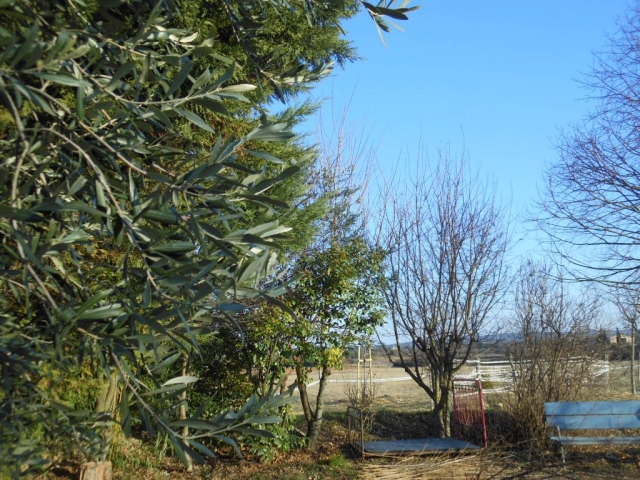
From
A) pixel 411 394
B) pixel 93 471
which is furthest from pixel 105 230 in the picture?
pixel 411 394

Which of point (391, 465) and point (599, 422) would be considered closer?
point (391, 465)

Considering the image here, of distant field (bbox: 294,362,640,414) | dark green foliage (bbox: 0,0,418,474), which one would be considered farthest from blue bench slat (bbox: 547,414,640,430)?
dark green foliage (bbox: 0,0,418,474)

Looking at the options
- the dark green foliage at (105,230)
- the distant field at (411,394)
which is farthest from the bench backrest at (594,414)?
the dark green foliage at (105,230)

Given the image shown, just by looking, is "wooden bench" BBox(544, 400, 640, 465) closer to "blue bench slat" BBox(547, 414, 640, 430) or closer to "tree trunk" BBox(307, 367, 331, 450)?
"blue bench slat" BBox(547, 414, 640, 430)

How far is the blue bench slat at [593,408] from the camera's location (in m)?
10.1

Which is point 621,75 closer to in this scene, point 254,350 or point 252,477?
point 254,350

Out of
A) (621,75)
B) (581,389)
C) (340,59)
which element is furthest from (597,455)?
(340,59)

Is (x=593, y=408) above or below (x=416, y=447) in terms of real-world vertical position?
above

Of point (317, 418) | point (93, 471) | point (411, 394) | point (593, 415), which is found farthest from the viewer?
point (411, 394)

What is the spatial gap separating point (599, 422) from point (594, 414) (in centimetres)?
15

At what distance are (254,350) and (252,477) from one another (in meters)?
2.05

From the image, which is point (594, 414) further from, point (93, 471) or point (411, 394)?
point (411, 394)

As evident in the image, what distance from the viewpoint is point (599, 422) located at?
1003 centimetres

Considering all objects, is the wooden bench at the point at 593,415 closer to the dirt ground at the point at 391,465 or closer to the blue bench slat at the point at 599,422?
the blue bench slat at the point at 599,422
